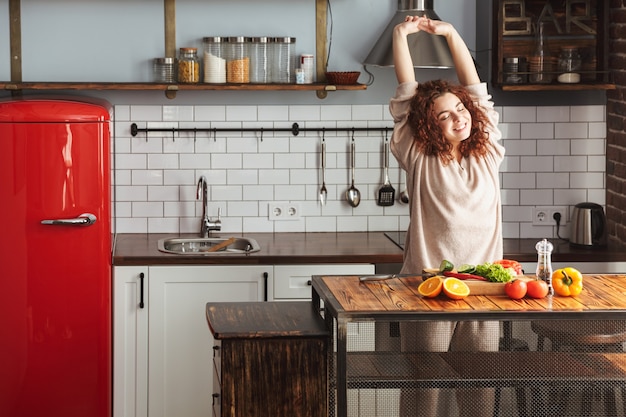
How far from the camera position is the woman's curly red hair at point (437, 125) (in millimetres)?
3752

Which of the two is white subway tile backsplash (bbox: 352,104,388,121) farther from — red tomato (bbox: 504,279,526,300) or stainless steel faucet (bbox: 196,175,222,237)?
red tomato (bbox: 504,279,526,300)

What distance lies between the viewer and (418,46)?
480 centimetres

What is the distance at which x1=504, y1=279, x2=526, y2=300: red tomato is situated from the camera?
306 centimetres

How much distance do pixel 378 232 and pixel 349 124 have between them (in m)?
0.59

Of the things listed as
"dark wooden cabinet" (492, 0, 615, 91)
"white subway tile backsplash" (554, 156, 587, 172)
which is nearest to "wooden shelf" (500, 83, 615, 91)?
"dark wooden cabinet" (492, 0, 615, 91)

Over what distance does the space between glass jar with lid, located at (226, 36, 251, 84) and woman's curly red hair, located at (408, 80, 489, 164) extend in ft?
4.58

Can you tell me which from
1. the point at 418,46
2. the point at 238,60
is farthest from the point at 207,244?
the point at 418,46

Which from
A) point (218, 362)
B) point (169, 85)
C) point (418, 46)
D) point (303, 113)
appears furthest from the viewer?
point (303, 113)

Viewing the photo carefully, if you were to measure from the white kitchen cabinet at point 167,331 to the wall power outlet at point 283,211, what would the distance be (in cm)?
68

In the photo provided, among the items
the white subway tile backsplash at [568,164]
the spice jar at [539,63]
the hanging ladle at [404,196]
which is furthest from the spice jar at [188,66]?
the white subway tile backsplash at [568,164]

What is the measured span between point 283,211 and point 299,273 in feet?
2.27

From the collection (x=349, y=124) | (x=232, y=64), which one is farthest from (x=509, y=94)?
(x=232, y=64)

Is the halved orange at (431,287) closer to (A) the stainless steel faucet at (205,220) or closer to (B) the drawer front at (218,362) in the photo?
(B) the drawer front at (218,362)

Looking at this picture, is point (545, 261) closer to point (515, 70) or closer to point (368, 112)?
Answer: point (515, 70)
